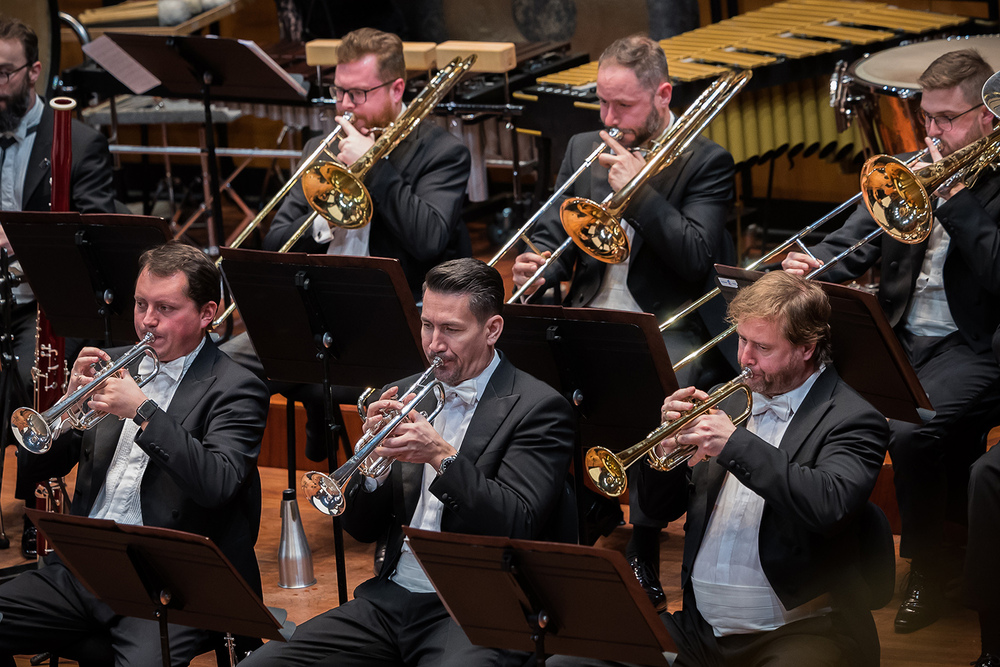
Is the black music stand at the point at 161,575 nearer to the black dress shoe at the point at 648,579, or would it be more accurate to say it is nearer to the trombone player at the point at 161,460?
the trombone player at the point at 161,460

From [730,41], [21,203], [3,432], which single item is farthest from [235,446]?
[730,41]

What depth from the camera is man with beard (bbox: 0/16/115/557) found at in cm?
527

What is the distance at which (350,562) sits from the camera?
4832 millimetres

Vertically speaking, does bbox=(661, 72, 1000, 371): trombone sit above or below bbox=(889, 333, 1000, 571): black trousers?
above

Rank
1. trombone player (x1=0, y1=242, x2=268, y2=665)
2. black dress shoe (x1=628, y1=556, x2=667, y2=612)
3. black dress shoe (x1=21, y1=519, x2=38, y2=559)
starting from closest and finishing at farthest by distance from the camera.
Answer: trombone player (x1=0, y1=242, x2=268, y2=665) → black dress shoe (x1=628, y1=556, x2=667, y2=612) → black dress shoe (x1=21, y1=519, x2=38, y2=559)

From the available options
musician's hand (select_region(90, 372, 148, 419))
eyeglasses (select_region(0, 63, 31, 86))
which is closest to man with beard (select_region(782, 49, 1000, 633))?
musician's hand (select_region(90, 372, 148, 419))

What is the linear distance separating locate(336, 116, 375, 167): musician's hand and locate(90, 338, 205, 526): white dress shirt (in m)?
1.21

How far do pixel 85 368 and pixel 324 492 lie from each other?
2.71 ft

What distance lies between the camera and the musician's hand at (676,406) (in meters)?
3.09

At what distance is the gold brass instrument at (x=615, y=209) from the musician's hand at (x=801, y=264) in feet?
1.81

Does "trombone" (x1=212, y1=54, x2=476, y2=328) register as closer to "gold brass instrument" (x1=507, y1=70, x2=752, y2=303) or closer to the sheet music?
"gold brass instrument" (x1=507, y1=70, x2=752, y2=303)

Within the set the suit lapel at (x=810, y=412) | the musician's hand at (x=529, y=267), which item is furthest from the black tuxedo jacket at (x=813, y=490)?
the musician's hand at (x=529, y=267)

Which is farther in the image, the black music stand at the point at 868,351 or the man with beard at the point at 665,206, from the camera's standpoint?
the man with beard at the point at 665,206

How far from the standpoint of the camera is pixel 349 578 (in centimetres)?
471
